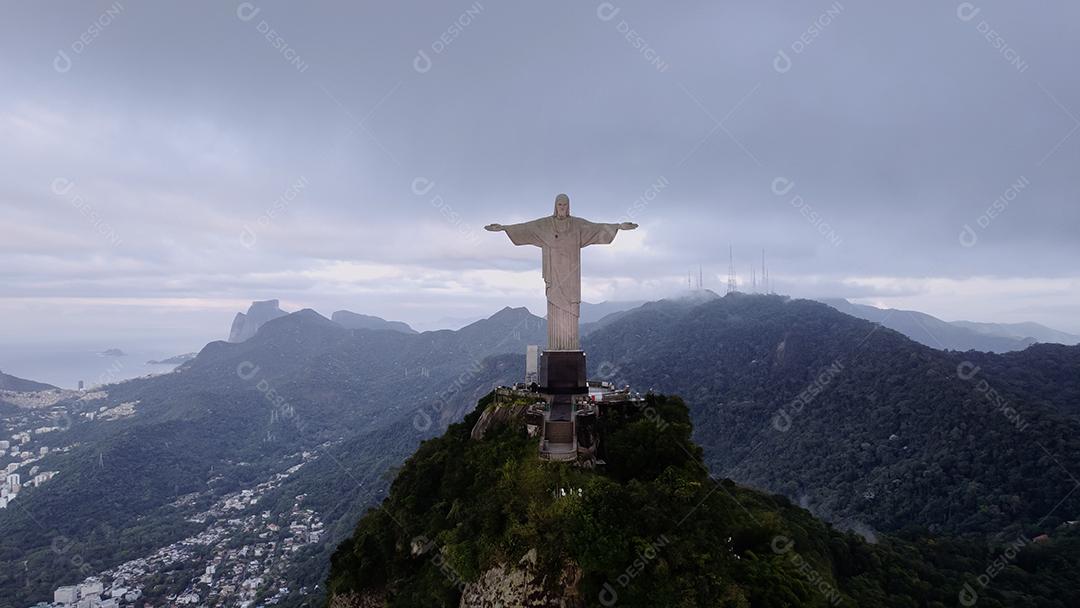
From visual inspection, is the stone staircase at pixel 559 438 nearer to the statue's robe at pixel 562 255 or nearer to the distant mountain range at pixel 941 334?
the statue's robe at pixel 562 255

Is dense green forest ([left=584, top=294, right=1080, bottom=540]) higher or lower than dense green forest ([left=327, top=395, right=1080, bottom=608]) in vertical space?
lower

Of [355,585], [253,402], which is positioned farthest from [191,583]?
[253,402]

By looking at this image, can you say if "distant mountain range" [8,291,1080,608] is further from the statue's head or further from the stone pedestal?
the statue's head

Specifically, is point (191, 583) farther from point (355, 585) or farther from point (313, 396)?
point (313, 396)

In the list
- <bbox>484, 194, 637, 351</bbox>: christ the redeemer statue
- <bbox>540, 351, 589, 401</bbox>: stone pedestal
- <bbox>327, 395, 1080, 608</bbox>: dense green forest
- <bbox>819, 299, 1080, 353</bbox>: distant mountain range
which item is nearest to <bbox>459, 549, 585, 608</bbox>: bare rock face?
<bbox>327, 395, 1080, 608</bbox>: dense green forest

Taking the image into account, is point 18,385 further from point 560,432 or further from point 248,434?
point 560,432

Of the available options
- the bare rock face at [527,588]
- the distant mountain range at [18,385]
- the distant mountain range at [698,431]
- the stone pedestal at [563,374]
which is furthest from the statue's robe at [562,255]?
the distant mountain range at [18,385]
